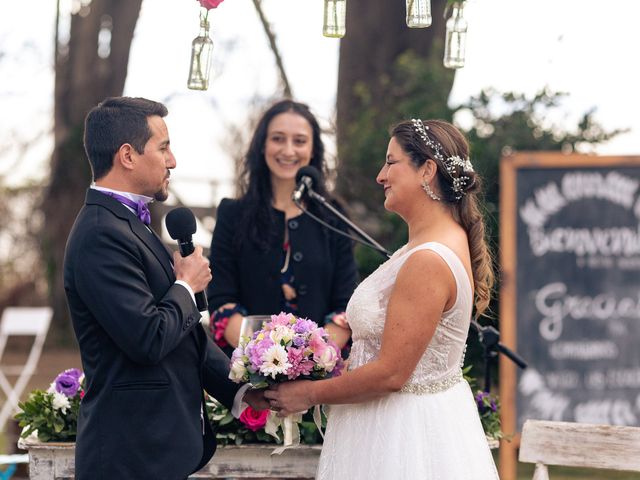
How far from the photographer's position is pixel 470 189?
3.40 meters

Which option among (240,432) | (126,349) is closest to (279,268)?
(240,432)

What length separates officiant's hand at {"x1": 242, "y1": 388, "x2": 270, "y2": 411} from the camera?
3533mm

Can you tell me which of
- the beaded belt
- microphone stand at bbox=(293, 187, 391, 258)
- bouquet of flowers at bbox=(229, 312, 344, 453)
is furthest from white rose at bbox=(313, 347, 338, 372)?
microphone stand at bbox=(293, 187, 391, 258)

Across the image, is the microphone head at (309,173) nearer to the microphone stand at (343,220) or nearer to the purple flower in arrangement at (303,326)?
the microphone stand at (343,220)

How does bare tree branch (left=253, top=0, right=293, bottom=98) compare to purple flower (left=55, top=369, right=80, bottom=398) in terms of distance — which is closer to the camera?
purple flower (left=55, top=369, right=80, bottom=398)

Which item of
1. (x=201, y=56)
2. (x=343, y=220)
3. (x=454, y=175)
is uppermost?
(x=201, y=56)

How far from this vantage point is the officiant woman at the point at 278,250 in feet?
14.9

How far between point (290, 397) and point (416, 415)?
0.42m

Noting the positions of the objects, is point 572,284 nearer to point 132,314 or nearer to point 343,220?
point 343,220

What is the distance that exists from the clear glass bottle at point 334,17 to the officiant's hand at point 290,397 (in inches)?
50.8

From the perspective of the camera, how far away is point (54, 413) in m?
3.81

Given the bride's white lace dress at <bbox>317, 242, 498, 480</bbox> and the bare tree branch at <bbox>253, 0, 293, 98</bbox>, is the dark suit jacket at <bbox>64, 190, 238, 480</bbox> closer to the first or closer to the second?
the bride's white lace dress at <bbox>317, 242, 498, 480</bbox>

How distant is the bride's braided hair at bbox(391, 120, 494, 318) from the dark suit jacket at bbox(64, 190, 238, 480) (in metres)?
0.90

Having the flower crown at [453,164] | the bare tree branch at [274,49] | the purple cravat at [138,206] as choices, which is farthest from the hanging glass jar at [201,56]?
the bare tree branch at [274,49]
